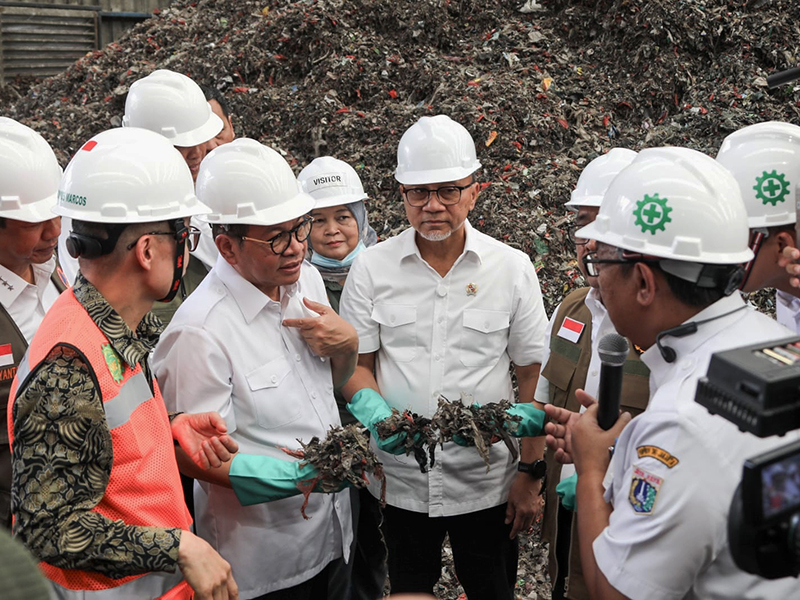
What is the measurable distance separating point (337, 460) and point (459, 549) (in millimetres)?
1106

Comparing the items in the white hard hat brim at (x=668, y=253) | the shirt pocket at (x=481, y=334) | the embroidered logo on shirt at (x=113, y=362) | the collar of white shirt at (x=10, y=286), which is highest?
the white hard hat brim at (x=668, y=253)

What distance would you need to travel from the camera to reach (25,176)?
2738 millimetres

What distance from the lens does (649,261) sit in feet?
5.89

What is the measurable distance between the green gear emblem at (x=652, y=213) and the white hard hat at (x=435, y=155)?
4.68 ft

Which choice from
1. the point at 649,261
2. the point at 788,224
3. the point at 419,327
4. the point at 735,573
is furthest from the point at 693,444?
the point at 419,327

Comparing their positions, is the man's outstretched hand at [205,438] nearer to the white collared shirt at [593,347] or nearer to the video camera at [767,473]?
the white collared shirt at [593,347]

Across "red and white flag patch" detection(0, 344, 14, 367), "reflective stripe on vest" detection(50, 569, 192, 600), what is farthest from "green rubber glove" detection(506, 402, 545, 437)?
"red and white flag patch" detection(0, 344, 14, 367)

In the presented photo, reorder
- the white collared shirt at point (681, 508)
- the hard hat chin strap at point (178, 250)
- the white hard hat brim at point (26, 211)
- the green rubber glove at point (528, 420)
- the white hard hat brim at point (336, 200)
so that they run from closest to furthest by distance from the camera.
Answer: the white collared shirt at point (681, 508)
the hard hat chin strap at point (178, 250)
the white hard hat brim at point (26, 211)
the green rubber glove at point (528, 420)
the white hard hat brim at point (336, 200)

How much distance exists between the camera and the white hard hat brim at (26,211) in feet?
8.78

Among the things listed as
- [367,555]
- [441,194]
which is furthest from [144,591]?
[441,194]

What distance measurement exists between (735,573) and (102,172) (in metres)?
Result: 2.01

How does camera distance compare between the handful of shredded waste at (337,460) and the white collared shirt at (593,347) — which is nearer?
the handful of shredded waste at (337,460)

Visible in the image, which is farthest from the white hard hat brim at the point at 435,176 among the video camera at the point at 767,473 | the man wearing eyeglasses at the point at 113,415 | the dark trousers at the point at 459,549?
the video camera at the point at 767,473

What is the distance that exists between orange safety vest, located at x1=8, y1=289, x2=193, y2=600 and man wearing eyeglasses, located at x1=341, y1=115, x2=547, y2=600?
117 centimetres
